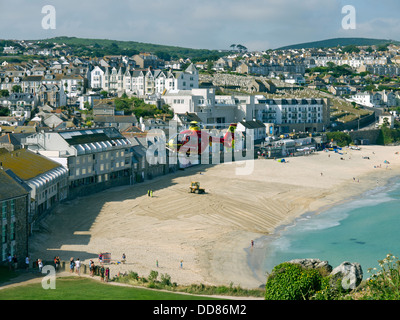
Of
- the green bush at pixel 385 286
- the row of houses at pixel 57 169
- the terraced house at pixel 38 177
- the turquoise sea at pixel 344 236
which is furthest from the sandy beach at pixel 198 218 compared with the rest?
the green bush at pixel 385 286

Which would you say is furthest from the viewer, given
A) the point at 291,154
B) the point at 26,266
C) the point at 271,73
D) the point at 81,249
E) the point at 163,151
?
the point at 271,73

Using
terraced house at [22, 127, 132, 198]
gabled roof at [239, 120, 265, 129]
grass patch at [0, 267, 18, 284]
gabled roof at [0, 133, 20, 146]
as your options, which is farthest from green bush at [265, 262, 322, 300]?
gabled roof at [239, 120, 265, 129]

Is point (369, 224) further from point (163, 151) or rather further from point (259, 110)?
point (259, 110)

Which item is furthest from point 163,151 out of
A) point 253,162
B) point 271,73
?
point 271,73

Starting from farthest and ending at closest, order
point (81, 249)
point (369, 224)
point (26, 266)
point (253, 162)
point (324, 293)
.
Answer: point (253, 162) < point (369, 224) < point (81, 249) < point (26, 266) < point (324, 293)

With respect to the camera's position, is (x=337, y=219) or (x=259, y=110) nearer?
(x=337, y=219)

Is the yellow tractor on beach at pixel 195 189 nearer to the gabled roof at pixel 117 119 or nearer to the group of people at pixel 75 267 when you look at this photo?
the group of people at pixel 75 267

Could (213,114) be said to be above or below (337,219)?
above

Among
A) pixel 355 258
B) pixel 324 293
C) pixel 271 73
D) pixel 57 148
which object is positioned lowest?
pixel 355 258
